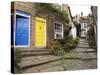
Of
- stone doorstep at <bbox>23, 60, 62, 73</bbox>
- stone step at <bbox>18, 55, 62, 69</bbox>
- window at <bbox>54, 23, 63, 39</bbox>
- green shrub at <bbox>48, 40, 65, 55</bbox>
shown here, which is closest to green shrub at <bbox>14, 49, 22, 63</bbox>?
stone step at <bbox>18, 55, 62, 69</bbox>

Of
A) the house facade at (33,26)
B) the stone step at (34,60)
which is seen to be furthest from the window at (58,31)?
the stone step at (34,60)

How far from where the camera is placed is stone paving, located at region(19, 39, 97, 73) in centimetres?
237

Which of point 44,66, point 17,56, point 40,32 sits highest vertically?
point 40,32

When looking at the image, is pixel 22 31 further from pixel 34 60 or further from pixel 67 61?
pixel 67 61

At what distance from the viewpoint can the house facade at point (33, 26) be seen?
7.46 feet

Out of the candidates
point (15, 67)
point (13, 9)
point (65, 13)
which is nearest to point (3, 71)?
point (15, 67)

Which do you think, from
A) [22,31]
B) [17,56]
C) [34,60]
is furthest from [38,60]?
[22,31]

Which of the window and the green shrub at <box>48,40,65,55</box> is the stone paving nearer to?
the green shrub at <box>48,40,65,55</box>

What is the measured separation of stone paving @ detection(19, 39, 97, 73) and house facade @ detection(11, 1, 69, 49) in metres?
0.17

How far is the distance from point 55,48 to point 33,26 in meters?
0.40

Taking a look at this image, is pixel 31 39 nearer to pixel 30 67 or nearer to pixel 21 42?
pixel 21 42

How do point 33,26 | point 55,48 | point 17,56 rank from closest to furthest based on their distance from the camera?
point 17,56 < point 33,26 < point 55,48

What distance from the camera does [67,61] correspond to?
8.45 feet

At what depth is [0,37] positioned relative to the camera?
88.7 inches
